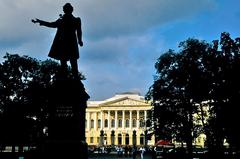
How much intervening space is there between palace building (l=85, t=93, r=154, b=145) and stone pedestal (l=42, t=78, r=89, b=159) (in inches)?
5547

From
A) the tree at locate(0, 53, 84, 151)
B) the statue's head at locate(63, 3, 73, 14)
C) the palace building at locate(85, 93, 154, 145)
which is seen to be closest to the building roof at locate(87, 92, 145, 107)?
the palace building at locate(85, 93, 154, 145)

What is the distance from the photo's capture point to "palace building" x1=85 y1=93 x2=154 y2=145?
15788 cm

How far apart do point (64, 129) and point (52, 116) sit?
562 millimetres

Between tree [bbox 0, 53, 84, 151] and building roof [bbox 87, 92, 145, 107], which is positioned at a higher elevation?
building roof [bbox 87, 92, 145, 107]

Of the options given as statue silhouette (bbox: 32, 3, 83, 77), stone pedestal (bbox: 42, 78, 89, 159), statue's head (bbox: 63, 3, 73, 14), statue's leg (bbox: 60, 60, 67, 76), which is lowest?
stone pedestal (bbox: 42, 78, 89, 159)

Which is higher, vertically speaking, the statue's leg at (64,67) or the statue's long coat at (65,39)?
the statue's long coat at (65,39)

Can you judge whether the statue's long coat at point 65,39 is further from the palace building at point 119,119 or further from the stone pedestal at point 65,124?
the palace building at point 119,119

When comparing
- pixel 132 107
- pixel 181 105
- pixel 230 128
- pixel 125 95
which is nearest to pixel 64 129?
pixel 230 128

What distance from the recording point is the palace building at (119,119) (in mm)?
157875

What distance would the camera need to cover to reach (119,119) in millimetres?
161000

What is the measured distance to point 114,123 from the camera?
162125mm

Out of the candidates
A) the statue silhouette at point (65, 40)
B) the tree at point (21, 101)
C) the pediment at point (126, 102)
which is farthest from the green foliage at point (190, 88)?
the pediment at point (126, 102)

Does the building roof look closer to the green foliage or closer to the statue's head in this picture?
the green foliage

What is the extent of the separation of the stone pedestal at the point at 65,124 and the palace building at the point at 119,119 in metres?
141
